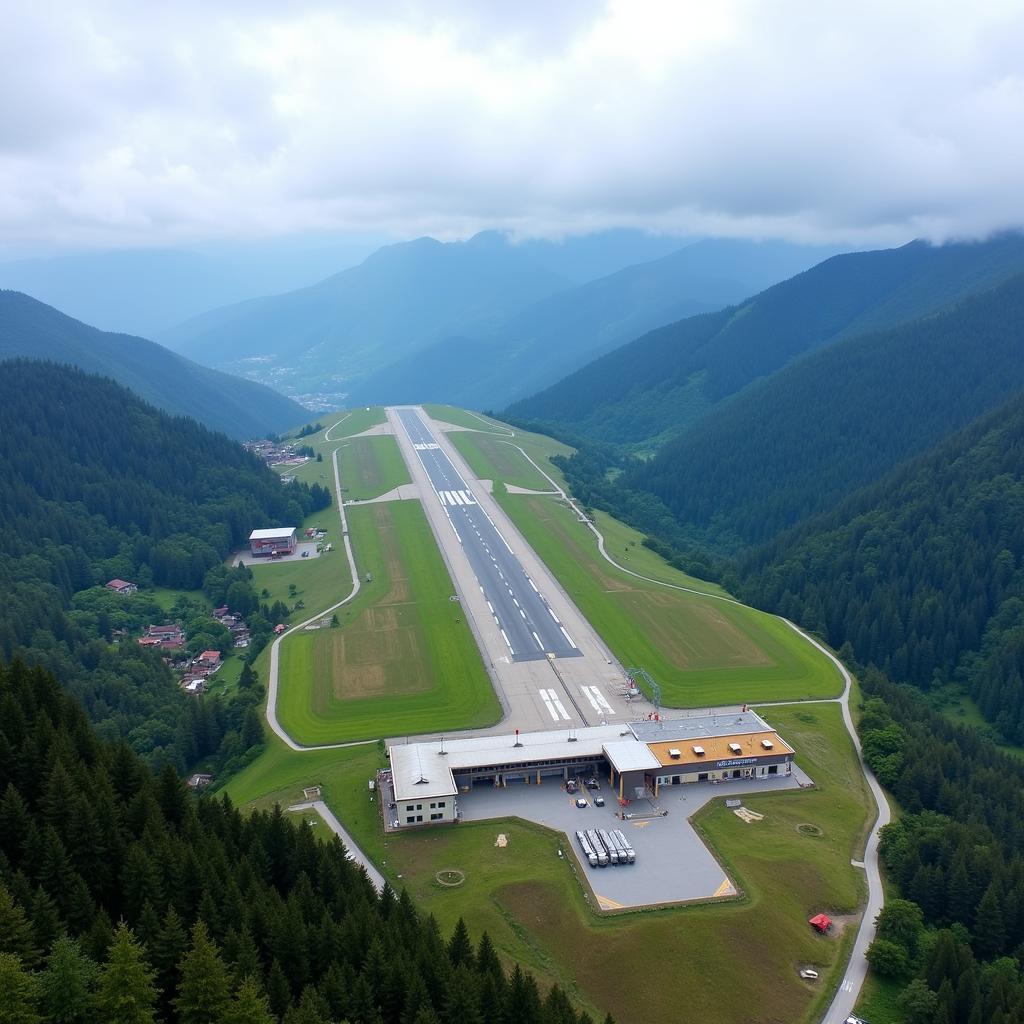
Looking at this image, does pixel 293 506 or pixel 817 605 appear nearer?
pixel 817 605

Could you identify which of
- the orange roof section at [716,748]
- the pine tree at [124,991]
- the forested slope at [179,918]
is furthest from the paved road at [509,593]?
the pine tree at [124,991]

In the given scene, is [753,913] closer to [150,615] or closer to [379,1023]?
[379,1023]

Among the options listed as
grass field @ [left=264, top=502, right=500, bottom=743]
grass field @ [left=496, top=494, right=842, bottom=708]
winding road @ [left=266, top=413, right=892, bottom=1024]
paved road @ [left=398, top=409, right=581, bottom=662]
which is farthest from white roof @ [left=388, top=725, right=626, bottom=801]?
paved road @ [left=398, top=409, right=581, bottom=662]

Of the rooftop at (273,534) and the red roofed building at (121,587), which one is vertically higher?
the rooftop at (273,534)

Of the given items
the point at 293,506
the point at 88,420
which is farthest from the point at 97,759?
the point at 88,420

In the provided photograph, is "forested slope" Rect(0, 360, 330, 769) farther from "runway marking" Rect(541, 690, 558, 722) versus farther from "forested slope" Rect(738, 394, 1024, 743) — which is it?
"forested slope" Rect(738, 394, 1024, 743)

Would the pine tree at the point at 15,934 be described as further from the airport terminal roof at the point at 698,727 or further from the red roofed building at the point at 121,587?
the red roofed building at the point at 121,587
